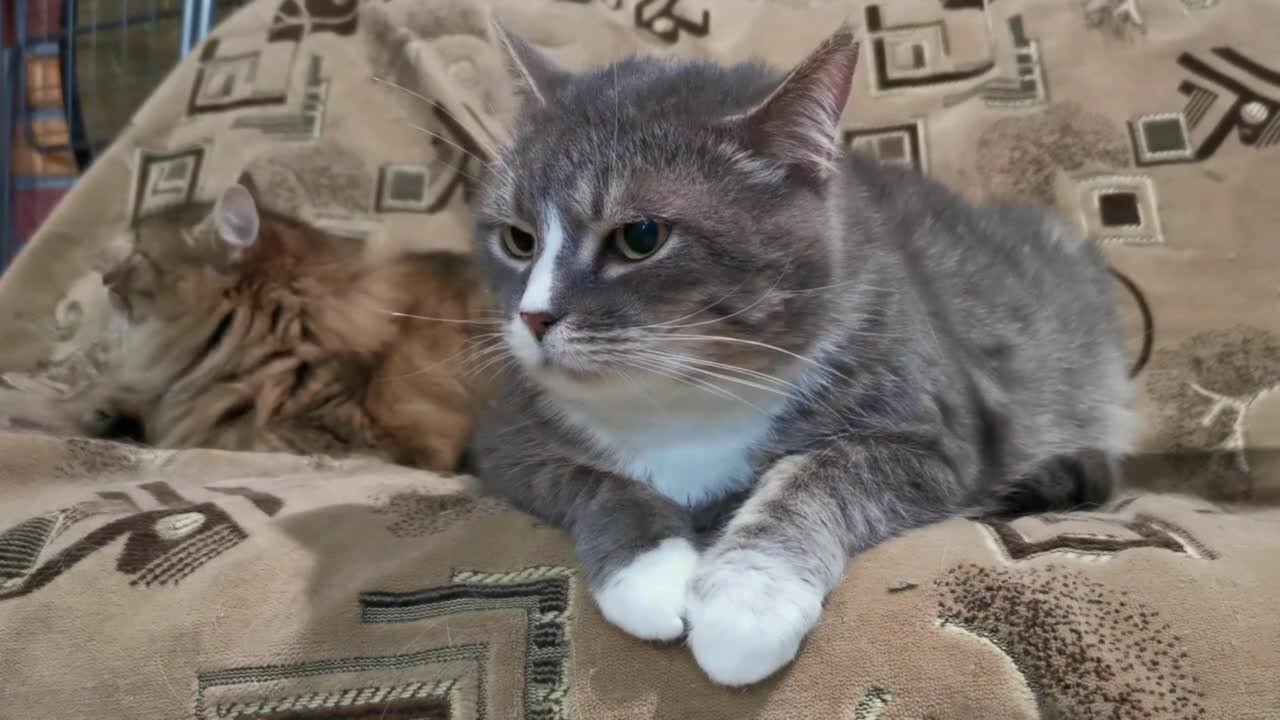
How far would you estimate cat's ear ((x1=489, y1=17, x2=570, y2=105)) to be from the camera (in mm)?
1082

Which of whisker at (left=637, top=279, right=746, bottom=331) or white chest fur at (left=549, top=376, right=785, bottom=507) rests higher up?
whisker at (left=637, top=279, right=746, bottom=331)

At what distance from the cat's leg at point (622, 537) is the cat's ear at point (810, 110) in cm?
40

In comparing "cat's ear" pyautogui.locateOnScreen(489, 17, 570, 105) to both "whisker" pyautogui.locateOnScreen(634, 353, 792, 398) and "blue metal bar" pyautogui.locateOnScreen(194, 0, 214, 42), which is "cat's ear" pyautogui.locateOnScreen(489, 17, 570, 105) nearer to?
"whisker" pyautogui.locateOnScreen(634, 353, 792, 398)

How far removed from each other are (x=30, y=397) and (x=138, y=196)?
1.73ft

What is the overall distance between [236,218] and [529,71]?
29.6 inches

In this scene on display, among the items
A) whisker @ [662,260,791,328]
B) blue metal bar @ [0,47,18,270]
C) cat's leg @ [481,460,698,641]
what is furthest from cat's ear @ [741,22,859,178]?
blue metal bar @ [0,47,18,270]

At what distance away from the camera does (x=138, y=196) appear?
1889 millimetres

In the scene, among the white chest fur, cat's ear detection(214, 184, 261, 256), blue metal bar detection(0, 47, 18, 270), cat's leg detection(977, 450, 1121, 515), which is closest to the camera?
the white chest fur

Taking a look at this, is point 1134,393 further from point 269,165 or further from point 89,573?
point 269,165

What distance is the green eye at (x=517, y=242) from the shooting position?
3.33ft

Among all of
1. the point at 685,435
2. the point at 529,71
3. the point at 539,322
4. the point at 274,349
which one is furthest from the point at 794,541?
the point at 274,349

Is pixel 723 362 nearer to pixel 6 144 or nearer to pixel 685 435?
pixel 685 435

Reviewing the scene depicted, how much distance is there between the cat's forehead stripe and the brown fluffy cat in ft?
2.09

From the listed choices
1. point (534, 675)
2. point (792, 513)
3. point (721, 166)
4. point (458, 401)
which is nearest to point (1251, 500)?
point (792, 513)
